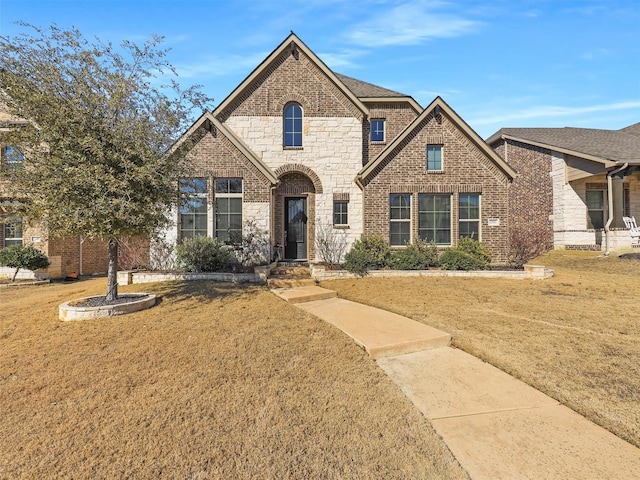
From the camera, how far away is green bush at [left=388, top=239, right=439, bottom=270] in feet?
37.4

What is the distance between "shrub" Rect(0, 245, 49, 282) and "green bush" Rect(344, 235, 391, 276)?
1341 cm

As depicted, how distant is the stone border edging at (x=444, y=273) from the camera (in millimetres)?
10898

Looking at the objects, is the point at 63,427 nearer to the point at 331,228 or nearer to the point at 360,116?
the point at 331,228

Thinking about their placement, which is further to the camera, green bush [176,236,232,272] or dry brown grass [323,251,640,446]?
green bush [176,236,232,272]

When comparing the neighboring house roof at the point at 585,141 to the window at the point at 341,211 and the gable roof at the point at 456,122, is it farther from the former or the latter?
the window at the point at 341,211

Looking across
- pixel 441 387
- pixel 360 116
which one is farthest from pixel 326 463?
pixel 360 116

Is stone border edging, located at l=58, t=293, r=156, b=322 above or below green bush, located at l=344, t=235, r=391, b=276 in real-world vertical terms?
below

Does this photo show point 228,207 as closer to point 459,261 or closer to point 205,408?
point 459,261

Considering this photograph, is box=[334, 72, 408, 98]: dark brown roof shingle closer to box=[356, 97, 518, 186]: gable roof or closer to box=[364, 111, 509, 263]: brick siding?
box=[356, 97, 518, 186]: gable roof

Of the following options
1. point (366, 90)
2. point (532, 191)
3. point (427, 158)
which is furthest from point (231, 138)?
point (532, 191)

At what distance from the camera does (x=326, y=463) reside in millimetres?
2516

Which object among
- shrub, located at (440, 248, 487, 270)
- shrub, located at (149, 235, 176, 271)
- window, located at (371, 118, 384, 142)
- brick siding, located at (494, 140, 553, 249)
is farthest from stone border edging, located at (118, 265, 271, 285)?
brick siding, located at (494, 140, 553, 249)

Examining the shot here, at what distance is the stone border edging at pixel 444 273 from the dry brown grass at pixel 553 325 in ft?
1.29

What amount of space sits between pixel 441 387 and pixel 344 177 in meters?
10.9
